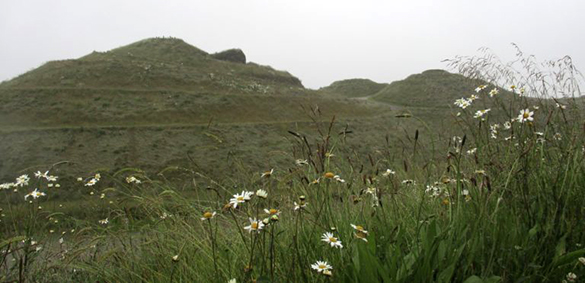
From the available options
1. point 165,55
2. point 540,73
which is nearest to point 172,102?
point 165,55

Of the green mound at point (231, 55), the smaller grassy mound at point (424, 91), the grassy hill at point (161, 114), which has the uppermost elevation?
the green mound at point (231, 55)

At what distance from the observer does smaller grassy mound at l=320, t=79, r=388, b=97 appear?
8488 centimetres

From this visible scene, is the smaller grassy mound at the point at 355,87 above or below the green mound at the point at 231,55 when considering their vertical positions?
Answer: below

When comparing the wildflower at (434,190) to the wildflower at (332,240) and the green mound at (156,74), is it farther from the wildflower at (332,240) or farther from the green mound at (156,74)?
the green mound at (156,74)

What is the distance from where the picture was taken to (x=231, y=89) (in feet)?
150

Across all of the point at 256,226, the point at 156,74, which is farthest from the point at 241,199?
the point at 156,74

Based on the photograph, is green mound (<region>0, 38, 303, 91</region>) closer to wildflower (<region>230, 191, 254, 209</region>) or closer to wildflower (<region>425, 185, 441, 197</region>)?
wildflower (<region>425, 185, 441, 197</region>)

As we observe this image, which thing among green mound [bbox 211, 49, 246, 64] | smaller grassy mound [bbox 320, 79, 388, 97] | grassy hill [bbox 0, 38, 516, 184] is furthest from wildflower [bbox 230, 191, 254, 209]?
smaller grassy mound [bbox 320, 79, 388, 97]

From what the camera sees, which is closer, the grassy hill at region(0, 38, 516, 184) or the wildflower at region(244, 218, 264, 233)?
the wildflower at region(244, 218, 264, 233)

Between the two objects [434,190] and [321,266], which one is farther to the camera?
[434,190]

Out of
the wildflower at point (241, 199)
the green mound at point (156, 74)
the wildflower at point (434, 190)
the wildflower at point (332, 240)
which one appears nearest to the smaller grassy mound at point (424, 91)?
the green mound at point (156, 74)

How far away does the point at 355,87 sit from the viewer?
88.2m

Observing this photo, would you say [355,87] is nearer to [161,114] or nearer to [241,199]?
[161,114]

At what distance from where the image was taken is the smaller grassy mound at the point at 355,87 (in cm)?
8488
